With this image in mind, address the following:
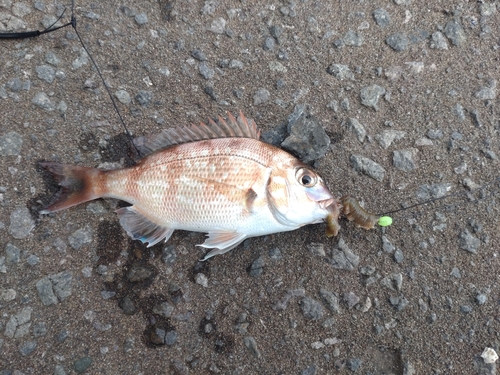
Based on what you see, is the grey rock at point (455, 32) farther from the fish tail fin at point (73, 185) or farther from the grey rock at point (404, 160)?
the fish tail fin at point (73, 185)

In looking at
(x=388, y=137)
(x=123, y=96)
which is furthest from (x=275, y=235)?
(x=123, y=96)

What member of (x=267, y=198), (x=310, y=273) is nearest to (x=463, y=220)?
(x=310, y=273)

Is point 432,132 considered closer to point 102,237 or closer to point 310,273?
point 310,273

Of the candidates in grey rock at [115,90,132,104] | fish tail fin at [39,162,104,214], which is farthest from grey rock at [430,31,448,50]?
fish tail fin at [39,162,104,214]

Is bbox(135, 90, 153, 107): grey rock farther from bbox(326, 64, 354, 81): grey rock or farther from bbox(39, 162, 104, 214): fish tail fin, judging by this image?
bbox(326, 64, 354, 81): grey rock

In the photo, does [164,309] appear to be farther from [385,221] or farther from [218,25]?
[218,25]
